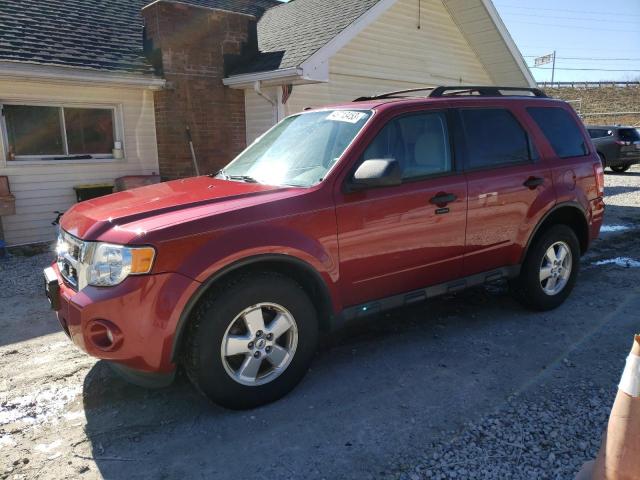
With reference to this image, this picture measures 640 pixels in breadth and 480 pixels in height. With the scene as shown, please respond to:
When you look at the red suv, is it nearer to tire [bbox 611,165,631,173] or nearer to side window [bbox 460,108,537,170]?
side window [bbox 460,108,537,170]

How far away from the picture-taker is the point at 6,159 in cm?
796

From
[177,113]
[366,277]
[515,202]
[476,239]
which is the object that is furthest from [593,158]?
[177,113]

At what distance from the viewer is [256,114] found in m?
10.1

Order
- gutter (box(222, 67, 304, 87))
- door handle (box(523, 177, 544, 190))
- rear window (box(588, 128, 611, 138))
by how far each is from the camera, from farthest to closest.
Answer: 1. rear window (box(588, 128, 611, 138))
2. gutter (box(222, 67, 304, 87))
3. door handle (box(523, 177, 544, 190))

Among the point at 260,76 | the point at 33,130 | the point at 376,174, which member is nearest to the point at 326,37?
the point at 260,76

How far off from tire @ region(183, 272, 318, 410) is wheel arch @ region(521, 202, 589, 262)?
232cm

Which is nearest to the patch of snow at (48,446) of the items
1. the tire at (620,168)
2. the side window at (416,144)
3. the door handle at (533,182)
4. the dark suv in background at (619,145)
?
the side window at (416,144)

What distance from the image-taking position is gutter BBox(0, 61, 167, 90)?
24.5ft

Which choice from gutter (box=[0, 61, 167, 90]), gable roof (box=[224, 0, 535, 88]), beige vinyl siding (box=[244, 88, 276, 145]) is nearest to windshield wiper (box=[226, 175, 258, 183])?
gable roof (box=[224, 0, 535, 88])

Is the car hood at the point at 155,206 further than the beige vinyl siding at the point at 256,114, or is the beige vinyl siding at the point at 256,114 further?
the beige vinyl siding at the point at 256,114

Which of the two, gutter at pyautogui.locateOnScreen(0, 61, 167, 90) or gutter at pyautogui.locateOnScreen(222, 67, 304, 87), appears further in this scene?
gutter at pyautogui.locateOnScreen(222, 67, 304, 87)

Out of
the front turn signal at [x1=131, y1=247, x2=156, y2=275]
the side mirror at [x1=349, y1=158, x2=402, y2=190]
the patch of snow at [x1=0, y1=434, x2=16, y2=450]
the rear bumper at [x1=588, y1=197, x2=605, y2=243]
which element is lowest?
the patch of snow at [x1=0, y1=434, x2=16, y2=450]

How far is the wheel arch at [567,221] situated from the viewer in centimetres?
447

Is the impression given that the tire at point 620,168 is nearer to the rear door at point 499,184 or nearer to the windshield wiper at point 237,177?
the rear door at point 499,184
